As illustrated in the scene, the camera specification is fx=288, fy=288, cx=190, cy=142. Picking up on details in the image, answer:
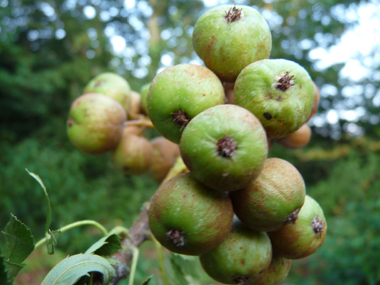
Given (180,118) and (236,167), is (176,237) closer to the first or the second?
(236,167)

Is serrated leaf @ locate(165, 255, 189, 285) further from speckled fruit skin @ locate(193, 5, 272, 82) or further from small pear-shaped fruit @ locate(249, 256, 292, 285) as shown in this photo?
speckled fruit skin @ locate(193, 5, 272, 82)

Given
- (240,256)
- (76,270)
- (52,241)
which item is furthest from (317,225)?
(52,241)

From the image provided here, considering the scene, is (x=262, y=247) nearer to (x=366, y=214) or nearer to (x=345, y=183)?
(x=366, y=214)

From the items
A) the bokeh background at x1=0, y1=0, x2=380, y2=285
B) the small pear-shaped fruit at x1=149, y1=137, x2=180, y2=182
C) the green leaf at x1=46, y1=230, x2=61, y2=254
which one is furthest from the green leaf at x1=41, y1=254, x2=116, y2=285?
the bokeh background at x1=0, y1=0, x2=380, y2=285

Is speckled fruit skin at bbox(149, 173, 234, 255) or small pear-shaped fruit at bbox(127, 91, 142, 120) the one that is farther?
small pear-shaped fruit at bbox(127, 91, 142, 120)

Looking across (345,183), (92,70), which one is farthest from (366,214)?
(92,70)

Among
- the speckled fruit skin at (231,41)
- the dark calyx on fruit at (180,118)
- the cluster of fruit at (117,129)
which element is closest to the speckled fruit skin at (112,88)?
the cluster of fruit at (117,129)

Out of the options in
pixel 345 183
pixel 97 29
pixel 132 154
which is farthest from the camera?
pixel 97 29

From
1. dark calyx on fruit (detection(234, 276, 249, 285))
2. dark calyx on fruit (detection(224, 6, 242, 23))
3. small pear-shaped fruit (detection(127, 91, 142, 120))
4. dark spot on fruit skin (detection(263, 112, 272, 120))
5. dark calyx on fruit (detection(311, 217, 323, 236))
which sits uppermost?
dark calyx on fruit (detection(224, 6, 242, 23))
